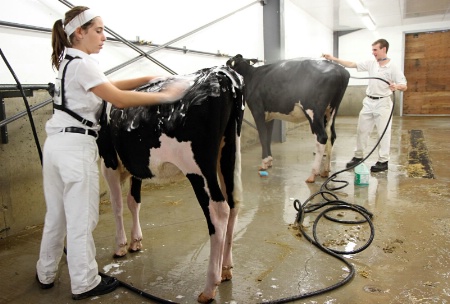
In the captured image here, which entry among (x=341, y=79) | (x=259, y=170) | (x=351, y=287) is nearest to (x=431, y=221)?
(x=351, y=287)

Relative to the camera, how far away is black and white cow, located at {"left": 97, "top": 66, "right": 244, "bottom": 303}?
2.03 metres

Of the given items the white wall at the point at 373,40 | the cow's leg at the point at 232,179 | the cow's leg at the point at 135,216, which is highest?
the white wall at the point at 373,40

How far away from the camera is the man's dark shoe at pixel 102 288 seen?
7.23 feet

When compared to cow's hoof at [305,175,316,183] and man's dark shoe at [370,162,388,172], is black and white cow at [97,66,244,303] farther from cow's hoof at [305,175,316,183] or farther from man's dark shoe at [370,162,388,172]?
man's dark shoe at [370,162,388,172]

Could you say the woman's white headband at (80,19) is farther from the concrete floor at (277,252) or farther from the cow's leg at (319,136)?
the cow's leg at (319,136)

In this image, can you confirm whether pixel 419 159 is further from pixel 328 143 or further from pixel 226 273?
pixel 226 273

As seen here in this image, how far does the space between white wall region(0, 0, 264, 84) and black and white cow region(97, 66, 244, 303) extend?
5.03 feet

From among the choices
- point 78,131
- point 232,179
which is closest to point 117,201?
point 78,131

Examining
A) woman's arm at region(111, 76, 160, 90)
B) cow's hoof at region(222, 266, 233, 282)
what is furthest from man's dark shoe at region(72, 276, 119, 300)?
woman's arm at region(111, 76, 160, 90)

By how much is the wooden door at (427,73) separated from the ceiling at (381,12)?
67 cm

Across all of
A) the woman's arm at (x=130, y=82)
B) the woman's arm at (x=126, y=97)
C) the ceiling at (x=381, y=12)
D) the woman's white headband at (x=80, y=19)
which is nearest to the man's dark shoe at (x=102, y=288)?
the woman's arm at (x=126, y=97)

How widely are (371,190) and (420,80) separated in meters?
10.5

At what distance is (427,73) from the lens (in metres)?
12.9

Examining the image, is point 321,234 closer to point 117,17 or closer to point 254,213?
point 254,213
